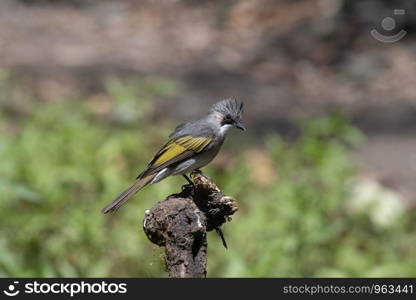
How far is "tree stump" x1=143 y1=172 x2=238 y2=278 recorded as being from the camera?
107 inches

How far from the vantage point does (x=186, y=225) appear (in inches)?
112

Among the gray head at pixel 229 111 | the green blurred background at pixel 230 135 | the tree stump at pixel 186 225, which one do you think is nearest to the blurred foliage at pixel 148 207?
the green blurred background at pixel 230 135

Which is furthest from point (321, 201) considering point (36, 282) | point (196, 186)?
point (196, 186)

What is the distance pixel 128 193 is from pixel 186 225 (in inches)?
42.2

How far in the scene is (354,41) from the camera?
1286 centimetres

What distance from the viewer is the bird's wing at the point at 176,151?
160 inches

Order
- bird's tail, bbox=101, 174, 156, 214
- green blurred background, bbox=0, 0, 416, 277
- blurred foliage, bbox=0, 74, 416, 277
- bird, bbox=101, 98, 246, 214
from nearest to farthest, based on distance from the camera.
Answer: bird's tail, bbox=101, 174, 156, 214 → bird, bbox=101, 98, 246, 214 → blurred foliage, bbox=0, 74, 416, 277 → green blurred background, bbox=0, 0, 416, 277

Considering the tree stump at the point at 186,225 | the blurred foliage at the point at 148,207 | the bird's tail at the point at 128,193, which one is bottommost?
the tree stump at the point at 186,225

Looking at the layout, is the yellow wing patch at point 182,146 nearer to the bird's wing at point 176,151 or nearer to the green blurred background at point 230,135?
the bird's wing at point 176,151

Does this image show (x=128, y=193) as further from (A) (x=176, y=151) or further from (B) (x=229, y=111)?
(B) (x=229, y=111)

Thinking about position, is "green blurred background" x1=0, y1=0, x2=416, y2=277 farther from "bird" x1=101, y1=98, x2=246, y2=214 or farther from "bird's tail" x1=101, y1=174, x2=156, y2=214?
"bird" x1=101, y1=98, x2=246, y2=214

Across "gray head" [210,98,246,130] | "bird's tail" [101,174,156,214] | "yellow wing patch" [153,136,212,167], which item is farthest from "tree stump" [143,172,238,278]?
"yellow wing patch" [153,136,212,167]

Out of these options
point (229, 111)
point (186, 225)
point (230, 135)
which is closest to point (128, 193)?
point (229, 111)

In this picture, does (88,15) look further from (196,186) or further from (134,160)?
(196,186)
